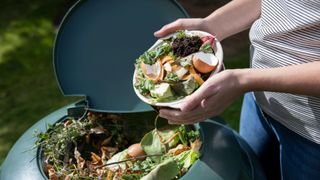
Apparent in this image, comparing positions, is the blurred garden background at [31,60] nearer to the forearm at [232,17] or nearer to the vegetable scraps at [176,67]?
the forearm at [232,17]

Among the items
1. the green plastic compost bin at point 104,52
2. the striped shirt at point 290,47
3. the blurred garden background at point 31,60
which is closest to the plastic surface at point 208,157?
the green plastic compost bin at point 104,52

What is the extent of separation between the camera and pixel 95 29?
130 cm

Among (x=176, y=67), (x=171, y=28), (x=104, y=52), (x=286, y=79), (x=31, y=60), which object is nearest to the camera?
(x=286, y=79)

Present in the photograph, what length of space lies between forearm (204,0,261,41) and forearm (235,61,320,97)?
9.7 inches

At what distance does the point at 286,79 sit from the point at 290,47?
0.27 feet

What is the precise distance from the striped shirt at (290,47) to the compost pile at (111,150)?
0.19m

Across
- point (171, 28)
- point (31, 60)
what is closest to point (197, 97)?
point (171, 28)

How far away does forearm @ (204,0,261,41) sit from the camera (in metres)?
1.20

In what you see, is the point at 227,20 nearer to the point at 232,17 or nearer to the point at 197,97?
the point at 232,17

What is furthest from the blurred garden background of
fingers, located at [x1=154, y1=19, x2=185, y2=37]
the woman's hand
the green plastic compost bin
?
the woman's hand

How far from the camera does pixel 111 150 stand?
4.12 ft

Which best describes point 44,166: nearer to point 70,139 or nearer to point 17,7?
point 70,139

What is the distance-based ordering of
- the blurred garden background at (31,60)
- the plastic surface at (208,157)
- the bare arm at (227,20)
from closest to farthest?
the plastic surface at (208,157), the bare arm at (227,20), the blurred garden background at (31,60)

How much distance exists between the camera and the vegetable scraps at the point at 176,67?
3.43 ft
